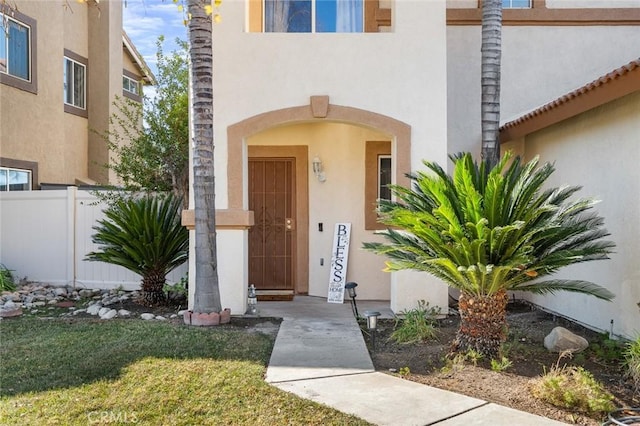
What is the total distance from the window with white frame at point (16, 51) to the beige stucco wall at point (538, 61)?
1091 centimetres

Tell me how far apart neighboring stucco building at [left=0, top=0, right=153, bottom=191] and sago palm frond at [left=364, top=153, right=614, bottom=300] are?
8.93m

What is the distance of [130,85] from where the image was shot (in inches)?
820

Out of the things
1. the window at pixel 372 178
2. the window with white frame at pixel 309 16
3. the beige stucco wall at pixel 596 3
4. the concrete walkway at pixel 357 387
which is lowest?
the concrete walkway at pixel 357 387

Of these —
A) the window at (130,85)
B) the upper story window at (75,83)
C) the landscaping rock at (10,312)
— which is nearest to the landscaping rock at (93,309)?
the landscaping rock at (10,312)

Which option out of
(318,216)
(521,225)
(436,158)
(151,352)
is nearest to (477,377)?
(521,225)

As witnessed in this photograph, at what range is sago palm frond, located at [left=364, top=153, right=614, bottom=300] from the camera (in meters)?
6.09

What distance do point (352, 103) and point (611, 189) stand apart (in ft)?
13.3

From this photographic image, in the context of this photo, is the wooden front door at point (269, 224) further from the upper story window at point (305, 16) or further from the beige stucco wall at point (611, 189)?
the beige stucco wall at point (611, 189)

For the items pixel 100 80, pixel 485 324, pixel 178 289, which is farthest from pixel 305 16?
pixel 100 80

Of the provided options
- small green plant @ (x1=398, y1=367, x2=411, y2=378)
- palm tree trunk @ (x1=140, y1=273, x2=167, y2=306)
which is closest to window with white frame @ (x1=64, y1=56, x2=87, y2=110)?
palm tree trunk @ (x1=140, y1=273, x2=167, y2=306)

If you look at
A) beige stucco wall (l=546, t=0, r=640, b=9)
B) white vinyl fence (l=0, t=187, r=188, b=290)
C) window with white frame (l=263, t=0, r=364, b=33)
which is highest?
beige stucco wall (l=546, t=0, r=640, b=9)

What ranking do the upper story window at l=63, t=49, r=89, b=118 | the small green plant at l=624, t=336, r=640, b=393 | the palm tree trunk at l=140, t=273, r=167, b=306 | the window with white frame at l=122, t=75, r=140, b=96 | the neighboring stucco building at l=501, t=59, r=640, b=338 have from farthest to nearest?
the window with white frame at l=122, t=75, r=140, b=96
the upper story window at l=63, t=49, r=89, b=118
the palm tree trunk at l=140, t=273, r=167, b=306
the neighboring stucco building at l=501, t=59, r=640, b=338
the small green plant at l=624, t=336, r=640, b=393

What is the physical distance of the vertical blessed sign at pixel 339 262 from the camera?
35.4ft

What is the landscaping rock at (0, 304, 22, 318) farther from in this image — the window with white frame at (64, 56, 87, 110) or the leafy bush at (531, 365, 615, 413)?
the window with white frame at (64, 56, 87, 110)
